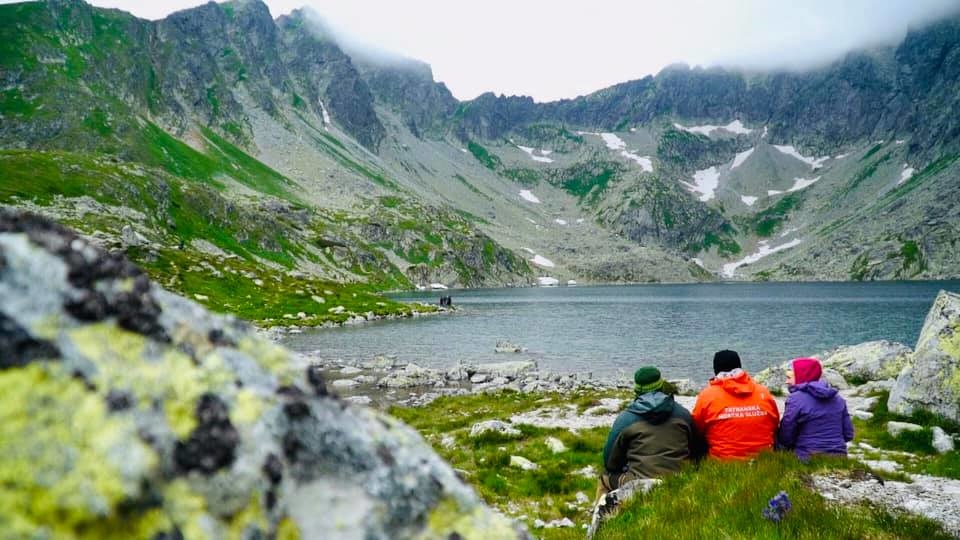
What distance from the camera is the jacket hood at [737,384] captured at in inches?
388

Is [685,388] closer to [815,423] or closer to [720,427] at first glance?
[815,423]

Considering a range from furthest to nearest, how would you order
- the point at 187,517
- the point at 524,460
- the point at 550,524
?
1. the point at 524,460
2. the point at 550,524
3. the point at 187,517

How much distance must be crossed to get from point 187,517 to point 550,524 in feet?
34.3

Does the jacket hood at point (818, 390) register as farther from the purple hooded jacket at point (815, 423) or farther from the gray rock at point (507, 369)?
the gray rock at point (507, 369)

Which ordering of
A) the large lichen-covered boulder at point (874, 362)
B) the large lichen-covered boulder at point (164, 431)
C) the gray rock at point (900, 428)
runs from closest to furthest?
the large lichen-covered boulder at point (164, 431) < the gray rock at point (900, 428) < the large lichen-covered boulder at point (874, 362)

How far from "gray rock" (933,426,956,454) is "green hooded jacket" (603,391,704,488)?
Result: 12.3 metres

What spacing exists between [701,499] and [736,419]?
2.70 meters

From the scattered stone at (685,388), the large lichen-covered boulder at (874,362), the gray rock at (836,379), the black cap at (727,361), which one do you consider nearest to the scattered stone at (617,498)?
the black cap at (727,361)

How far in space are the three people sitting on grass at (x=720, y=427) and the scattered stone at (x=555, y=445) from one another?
717cm

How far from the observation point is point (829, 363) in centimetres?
3675

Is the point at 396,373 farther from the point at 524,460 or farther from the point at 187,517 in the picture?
the point at 187,517

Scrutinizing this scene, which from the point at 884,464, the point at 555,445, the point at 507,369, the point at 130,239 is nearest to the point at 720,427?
the point at 884,464

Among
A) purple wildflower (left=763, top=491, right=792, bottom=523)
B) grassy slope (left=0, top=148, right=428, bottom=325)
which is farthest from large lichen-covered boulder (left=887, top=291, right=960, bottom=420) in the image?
grassy slope (left=0, top=148, right=428, bottom=325)

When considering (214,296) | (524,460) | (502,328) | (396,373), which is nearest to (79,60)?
(214,296)
